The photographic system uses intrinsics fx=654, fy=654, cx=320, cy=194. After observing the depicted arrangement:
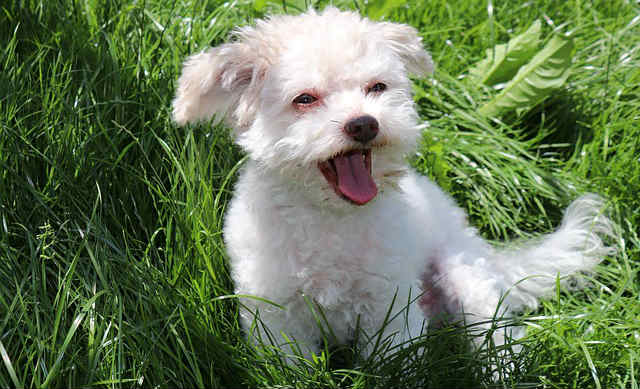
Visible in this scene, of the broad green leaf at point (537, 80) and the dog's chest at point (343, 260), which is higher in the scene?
the broad green leaf at point (537, 80)

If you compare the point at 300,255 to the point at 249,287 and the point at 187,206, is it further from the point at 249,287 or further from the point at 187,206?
the point at 187,206

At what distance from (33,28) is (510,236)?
2.56m

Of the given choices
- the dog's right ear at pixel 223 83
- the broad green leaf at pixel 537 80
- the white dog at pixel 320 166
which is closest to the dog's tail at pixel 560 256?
the white dog at pixel 320 166

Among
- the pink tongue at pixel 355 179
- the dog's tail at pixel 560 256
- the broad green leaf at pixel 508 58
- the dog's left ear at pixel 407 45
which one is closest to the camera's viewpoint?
the pink tongue at pixel 355 179

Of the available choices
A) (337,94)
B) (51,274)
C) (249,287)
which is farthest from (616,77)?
(51,274)

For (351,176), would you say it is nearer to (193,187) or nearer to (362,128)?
(362,128)

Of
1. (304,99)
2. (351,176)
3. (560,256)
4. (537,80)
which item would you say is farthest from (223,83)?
(537,80)

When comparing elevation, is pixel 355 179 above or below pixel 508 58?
below

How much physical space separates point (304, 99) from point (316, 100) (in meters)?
0.04

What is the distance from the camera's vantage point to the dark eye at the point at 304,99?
2.18m

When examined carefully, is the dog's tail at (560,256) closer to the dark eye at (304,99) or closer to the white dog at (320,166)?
the white dog at (320,166)

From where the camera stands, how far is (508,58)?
11.5 ft

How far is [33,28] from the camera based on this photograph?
306 centimetres

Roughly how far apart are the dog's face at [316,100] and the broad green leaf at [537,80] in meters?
1.26
